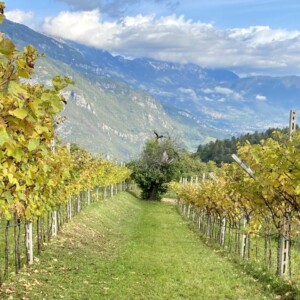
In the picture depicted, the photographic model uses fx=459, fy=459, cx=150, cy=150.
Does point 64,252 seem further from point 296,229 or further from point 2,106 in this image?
point 2,106

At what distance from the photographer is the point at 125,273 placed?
1575 cm

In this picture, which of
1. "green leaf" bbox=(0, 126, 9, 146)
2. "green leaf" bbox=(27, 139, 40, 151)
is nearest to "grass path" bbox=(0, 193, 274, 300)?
"green leaf" bbox=(27, 139, 40, 151)

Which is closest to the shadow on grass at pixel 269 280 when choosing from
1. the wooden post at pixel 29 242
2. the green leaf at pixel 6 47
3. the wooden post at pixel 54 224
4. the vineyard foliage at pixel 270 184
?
the vineyard foliage at pixel 270 184

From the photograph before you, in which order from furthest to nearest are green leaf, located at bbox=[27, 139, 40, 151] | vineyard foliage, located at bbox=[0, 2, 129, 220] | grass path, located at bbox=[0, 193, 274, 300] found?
grass path, located at bbox=[0, 193, 274, 300], green leaf, located at bbox=[27, 139, 40, 151], vineyard foliage, located at bbox=[0, 2, 129, 220]

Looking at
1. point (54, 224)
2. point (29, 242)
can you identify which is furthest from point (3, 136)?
point (54, 224)

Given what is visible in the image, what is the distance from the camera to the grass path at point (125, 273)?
12820 millimetres

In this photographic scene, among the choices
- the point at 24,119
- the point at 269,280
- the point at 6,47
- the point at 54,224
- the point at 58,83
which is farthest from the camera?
the point at 54,224

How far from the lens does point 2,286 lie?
39.5 ft

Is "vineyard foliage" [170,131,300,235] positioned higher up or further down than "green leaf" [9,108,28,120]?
further down

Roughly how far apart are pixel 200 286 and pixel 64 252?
6.61m

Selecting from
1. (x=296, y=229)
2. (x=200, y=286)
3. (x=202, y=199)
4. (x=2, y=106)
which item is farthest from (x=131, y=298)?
(x=202, y=199)

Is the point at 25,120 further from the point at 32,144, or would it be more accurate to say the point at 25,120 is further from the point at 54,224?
the point at 54,224

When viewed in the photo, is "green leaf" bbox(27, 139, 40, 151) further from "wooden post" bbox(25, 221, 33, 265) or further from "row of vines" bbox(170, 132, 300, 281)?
"wooden post" bbox(25, 221, 33, 265)

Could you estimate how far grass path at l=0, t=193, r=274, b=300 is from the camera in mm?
12820
